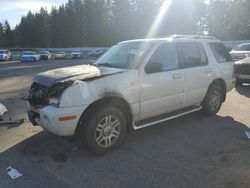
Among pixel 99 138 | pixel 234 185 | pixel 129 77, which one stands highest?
pixel 129 77

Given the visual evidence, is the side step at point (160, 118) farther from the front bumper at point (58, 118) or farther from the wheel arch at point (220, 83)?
the front bumper at point (58, 118)

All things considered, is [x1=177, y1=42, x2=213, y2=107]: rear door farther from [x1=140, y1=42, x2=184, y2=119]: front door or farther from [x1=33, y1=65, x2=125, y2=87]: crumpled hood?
[x1=33, y1=65, x2=125, y2=87]: crumpled hood

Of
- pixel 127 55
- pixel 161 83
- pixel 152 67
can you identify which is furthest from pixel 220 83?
pixel 127 55

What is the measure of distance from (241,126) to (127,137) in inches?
98.0

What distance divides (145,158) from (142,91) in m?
1.20

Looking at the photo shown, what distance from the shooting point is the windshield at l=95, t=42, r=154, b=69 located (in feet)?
18.4

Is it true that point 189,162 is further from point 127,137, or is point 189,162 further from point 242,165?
point 127,137

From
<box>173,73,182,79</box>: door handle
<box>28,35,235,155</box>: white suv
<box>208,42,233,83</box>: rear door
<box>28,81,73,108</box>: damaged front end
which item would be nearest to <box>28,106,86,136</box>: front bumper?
<box>28,35,235,155</box>: white suv

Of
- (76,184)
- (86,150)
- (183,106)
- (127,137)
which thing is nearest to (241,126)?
(183,106)

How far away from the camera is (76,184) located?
4.17m

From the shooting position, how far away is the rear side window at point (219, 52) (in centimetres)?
714

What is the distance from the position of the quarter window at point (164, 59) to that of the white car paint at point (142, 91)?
91mm

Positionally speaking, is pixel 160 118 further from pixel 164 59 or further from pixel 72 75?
pixel 72 75

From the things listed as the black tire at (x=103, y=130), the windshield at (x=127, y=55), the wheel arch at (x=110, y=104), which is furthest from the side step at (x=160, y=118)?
the windshield at (x=127, y=55)
